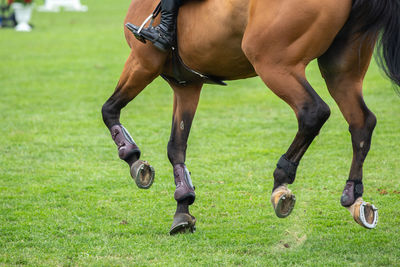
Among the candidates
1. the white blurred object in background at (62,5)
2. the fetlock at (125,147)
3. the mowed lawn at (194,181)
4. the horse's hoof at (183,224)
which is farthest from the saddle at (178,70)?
the white blurred object in background at (62,5)

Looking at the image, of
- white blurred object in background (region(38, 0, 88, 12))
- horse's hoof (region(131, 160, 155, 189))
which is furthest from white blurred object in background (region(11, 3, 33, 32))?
horse's hoof (region(131, 160, 155, 189))

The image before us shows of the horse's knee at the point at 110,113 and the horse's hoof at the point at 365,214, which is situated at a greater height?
the horse's hoof at the point at 365,214

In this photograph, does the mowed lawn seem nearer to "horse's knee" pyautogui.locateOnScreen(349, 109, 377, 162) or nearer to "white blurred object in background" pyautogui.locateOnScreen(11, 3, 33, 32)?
"horse's knee" pyautogui.locateOnScreen(349, 109, 377, 162)

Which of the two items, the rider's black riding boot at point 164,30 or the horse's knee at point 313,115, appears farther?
the rider's black riding boot at point 164,30

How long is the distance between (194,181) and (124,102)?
6.19 ft

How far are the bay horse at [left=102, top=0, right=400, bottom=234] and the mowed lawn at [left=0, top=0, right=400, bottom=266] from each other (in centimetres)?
72

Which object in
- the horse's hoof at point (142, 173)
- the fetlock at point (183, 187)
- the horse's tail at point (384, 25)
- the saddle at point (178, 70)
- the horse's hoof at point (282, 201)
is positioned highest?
the horse's tail at point (384, 25)

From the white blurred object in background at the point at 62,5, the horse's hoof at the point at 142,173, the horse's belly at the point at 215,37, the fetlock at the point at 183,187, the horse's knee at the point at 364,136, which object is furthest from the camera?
the white blurred object in background at the point at 62,5

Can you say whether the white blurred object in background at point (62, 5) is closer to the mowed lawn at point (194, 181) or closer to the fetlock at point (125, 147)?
the mowed lawn at point (194, 181)

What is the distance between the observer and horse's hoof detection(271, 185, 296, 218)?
168 inches

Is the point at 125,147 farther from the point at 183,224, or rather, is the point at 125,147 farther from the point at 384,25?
the point at 384,25

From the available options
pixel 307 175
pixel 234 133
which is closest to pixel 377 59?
pixel 307 175

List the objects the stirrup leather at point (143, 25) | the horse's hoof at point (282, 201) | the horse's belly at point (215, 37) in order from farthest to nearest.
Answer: the stirrup leather at point (143, 25), the horse's belly at point (215, 37), the horse's hoof at point (282, 201)

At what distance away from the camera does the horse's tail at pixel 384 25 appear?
406 centimetres
